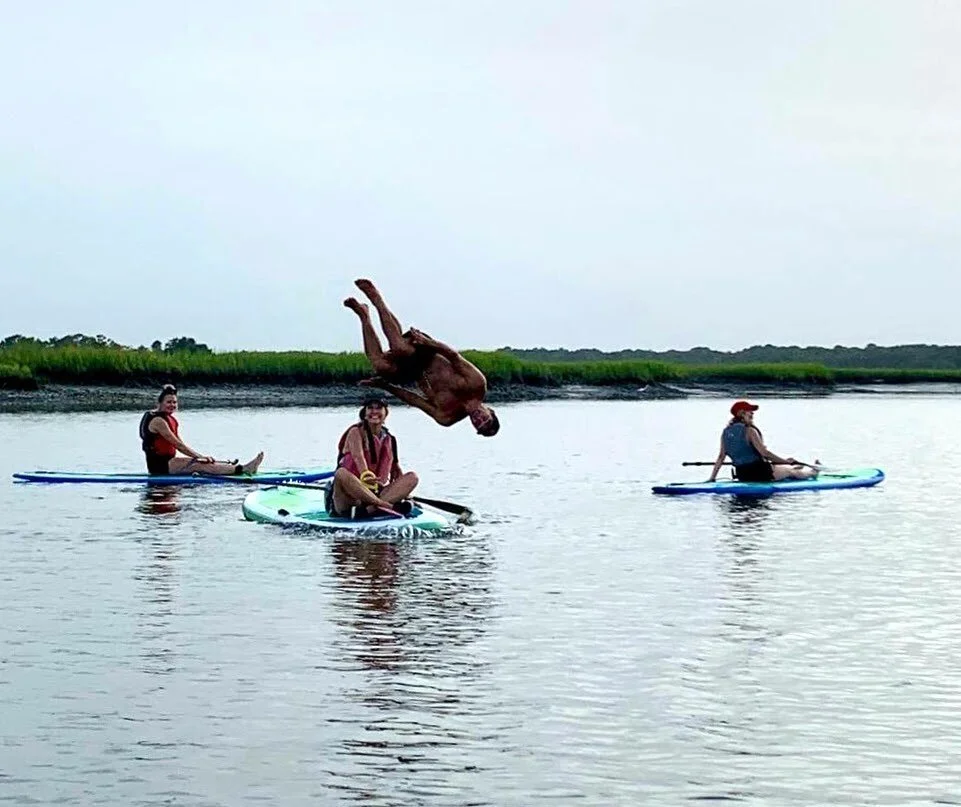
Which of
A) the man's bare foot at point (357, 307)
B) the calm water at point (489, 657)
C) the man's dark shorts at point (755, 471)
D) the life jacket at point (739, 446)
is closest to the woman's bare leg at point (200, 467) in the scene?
the calm water at point (489, 657)

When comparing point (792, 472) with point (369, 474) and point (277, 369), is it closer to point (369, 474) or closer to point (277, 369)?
point (369, 474)

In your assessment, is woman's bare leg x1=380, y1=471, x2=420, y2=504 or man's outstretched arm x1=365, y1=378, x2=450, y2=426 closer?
man's outstretched arm x1=365, y1=378, x2=450, y2=426

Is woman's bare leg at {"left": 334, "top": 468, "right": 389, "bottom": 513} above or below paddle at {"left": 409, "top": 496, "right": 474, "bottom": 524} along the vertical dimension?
above

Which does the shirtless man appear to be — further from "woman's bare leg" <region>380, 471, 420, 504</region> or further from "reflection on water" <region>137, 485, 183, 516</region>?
"reflection on water" <region>137, 485, 183, 516</region>

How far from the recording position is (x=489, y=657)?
434 inches

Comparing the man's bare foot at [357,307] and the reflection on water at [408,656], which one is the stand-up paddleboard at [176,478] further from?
the man's bare foot at [357,307]

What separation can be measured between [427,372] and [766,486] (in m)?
11.2

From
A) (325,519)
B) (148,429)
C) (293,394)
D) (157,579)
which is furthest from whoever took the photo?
→ (293,394)

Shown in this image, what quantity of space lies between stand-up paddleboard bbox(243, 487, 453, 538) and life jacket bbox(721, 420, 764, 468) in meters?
5.53

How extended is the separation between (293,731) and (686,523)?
37.1 feet

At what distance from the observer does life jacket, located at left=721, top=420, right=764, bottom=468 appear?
22716 millimetres

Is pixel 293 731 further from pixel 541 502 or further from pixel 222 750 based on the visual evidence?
pixel 541 502

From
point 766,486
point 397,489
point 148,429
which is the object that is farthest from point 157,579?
point 766,486

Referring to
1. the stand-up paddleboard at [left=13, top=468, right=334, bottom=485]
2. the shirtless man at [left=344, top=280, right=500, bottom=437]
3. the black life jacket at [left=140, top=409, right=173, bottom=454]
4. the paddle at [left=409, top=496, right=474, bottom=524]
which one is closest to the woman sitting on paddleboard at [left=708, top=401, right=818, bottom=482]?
the paddle at [left=409, top=496, right=474, bottom=524]
